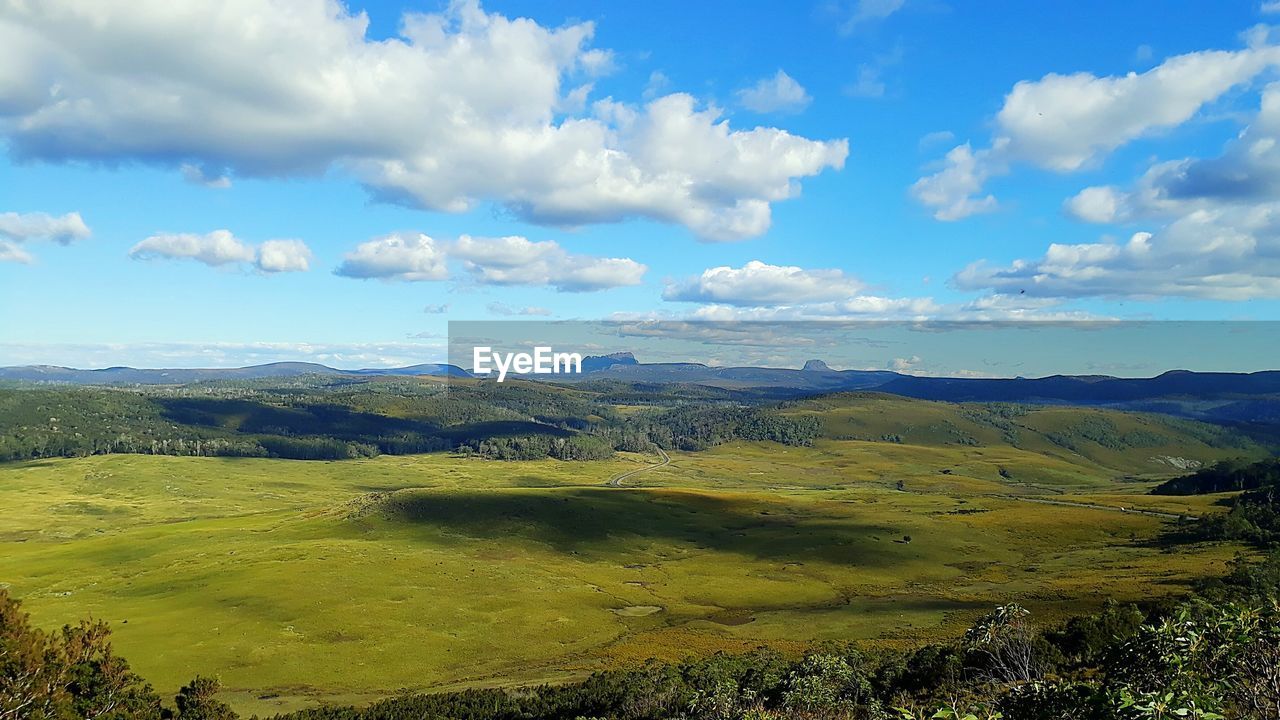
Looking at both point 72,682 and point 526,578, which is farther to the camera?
point 526,578

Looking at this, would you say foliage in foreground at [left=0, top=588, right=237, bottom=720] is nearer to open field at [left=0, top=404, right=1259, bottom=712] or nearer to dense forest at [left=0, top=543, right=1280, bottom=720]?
dense forest at [left=0, top=543, right=1280, bottom=720]

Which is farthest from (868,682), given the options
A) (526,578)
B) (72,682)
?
(526,578)

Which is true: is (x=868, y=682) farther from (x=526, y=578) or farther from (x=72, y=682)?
(x=526, y=578)

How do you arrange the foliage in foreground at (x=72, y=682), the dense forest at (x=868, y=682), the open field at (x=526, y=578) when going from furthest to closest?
the open field at (x=526, y=578), the foliage in foreground at (x=72, y=682), the dense forest at (x=868, y=682)

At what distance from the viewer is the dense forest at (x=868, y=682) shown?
→ 20.2m

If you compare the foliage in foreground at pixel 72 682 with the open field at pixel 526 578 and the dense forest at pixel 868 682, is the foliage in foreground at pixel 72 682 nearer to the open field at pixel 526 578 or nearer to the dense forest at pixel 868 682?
the dense forest at pixel 868 682

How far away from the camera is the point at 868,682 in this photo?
167 feet

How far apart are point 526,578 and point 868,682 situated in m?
78.2

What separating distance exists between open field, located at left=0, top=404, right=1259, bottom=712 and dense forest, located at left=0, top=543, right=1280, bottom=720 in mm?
14861

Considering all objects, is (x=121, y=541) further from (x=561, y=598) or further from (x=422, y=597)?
(x=561, y=598)

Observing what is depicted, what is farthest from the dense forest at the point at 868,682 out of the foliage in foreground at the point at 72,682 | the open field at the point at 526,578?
the open field at the point at 526,578

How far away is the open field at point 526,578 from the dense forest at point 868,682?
1486 cm

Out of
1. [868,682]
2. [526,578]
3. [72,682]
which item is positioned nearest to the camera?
[72,682]

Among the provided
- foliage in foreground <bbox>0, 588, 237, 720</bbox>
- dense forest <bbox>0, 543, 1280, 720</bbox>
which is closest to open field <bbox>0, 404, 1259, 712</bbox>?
dense forest <bbox>0, 543, 1280, 720</bbox>
